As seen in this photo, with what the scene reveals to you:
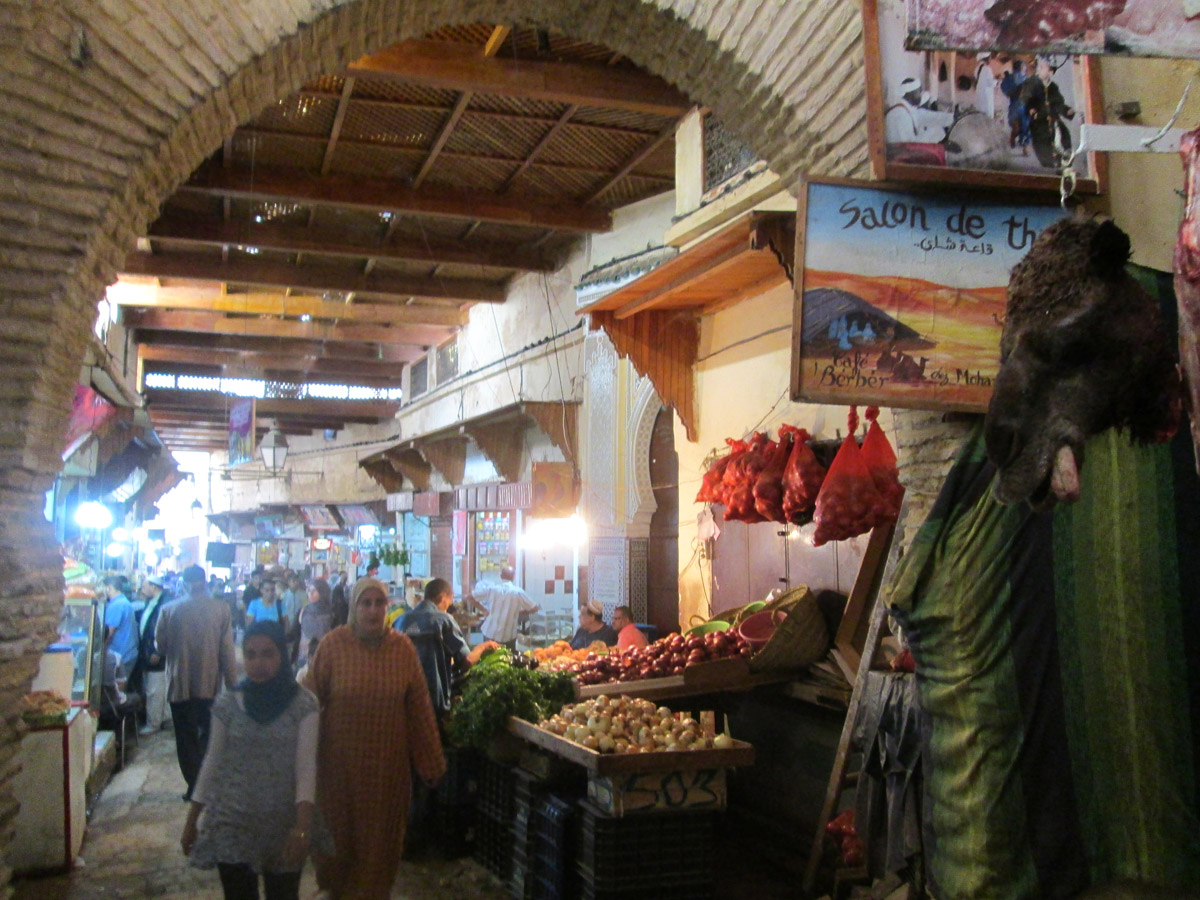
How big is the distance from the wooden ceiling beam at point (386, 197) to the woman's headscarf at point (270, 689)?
5613mm

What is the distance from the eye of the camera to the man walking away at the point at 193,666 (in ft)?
23.8

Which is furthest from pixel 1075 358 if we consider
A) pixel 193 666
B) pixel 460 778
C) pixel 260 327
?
pixel 260 327

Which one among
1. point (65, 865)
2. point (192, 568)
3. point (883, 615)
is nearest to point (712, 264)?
point (883, 615)

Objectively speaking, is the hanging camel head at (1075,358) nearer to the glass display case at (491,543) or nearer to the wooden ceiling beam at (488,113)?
the wooden ceiling beam at (488,113)

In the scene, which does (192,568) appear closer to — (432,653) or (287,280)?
(432,653)

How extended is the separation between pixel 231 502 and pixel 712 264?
94.0 feet

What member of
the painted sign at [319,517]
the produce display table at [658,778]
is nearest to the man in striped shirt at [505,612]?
the produce display table at [658,778]

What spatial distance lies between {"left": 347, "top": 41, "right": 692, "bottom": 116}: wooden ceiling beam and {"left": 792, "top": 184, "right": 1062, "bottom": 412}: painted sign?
4.30 meters

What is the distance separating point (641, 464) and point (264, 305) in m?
6.94

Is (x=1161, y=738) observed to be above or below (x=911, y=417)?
below

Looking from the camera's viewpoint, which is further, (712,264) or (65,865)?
(712,264)

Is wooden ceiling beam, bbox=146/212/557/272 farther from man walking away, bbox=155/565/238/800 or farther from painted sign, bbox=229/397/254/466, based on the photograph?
painted sign, bbox=229/397/254/466

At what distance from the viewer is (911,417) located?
3.56m

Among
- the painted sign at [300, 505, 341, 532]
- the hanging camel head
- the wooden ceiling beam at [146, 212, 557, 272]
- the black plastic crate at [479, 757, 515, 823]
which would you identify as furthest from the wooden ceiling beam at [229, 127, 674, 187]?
the painted sign at [300, 505, 341, 532]
